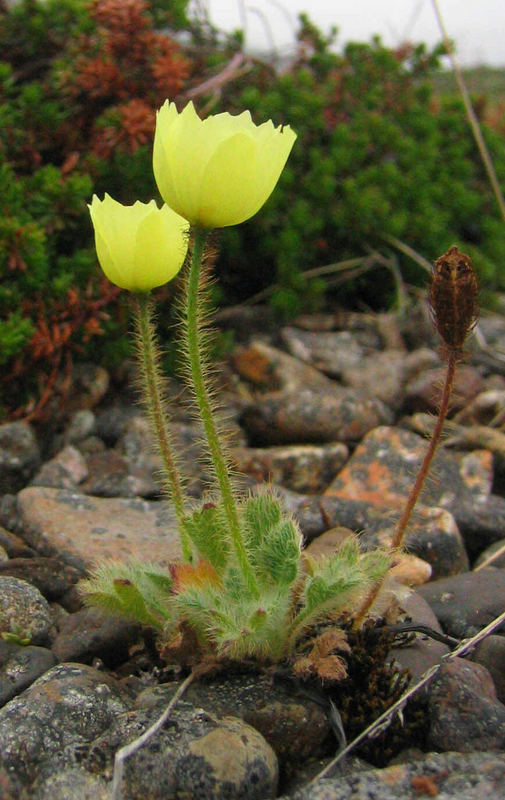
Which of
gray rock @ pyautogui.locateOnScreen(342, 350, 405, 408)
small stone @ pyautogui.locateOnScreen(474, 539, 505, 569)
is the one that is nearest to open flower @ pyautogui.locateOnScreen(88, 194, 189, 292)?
small stone @ pyautogui.locateOnScreen(474, 539, 505, 569)

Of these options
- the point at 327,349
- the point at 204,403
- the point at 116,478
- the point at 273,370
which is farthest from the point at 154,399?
the point at 327,349

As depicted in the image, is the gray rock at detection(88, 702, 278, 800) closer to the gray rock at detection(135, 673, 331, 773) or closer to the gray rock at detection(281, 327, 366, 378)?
the gray rock at detection(135, 673, 331, 773)

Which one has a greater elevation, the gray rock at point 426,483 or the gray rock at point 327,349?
the gray rock at point 327,349

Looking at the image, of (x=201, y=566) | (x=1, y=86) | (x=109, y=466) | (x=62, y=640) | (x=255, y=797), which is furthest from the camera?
(x=1, y=86)

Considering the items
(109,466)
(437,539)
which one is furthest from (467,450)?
(109,466)

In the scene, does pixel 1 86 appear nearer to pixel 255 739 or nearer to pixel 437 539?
pixel 437 539

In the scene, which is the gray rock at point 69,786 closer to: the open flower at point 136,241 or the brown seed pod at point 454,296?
the open flower at point 136,241

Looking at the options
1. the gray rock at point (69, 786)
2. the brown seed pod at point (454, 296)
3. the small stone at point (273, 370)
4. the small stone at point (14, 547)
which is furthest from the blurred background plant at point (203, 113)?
the brown seed pod at point (454, 296)
